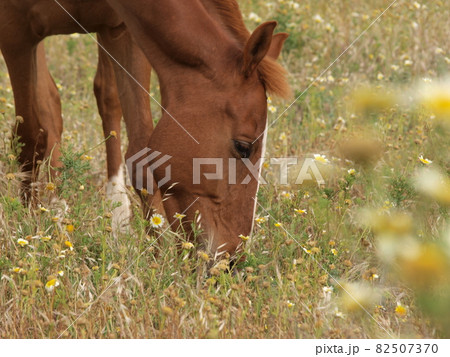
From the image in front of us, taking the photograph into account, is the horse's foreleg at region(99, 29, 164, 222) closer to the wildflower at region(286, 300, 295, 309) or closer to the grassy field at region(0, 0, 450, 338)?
the grassy field at region(0, 0, 450, 338)

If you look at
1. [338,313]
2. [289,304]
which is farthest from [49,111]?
[338,313]

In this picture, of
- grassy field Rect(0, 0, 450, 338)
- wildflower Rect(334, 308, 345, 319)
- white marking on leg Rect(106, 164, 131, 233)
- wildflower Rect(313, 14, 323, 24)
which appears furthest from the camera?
wildflower Rect(313, 14, 323, 24)

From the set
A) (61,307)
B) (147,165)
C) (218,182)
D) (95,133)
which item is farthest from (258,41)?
(95,133)

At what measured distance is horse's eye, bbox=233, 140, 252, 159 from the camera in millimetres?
3223

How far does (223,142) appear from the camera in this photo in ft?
10.6

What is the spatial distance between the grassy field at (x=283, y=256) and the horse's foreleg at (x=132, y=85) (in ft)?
1.37

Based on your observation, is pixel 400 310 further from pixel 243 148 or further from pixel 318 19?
pixel 318 19

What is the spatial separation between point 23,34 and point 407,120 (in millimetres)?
2944

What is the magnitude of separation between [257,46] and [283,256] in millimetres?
1107

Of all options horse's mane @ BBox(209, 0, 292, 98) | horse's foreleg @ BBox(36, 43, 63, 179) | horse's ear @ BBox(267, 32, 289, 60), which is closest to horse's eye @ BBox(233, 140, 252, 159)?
horse's mane @ BBox(209, 0, 292, 98)

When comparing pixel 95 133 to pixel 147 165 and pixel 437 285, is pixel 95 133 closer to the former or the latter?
pixel 147 165

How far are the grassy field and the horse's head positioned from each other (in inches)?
6.9

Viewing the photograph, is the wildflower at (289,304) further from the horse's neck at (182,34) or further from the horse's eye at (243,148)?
the horse's neck at (182,34)

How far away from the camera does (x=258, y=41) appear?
312cm
